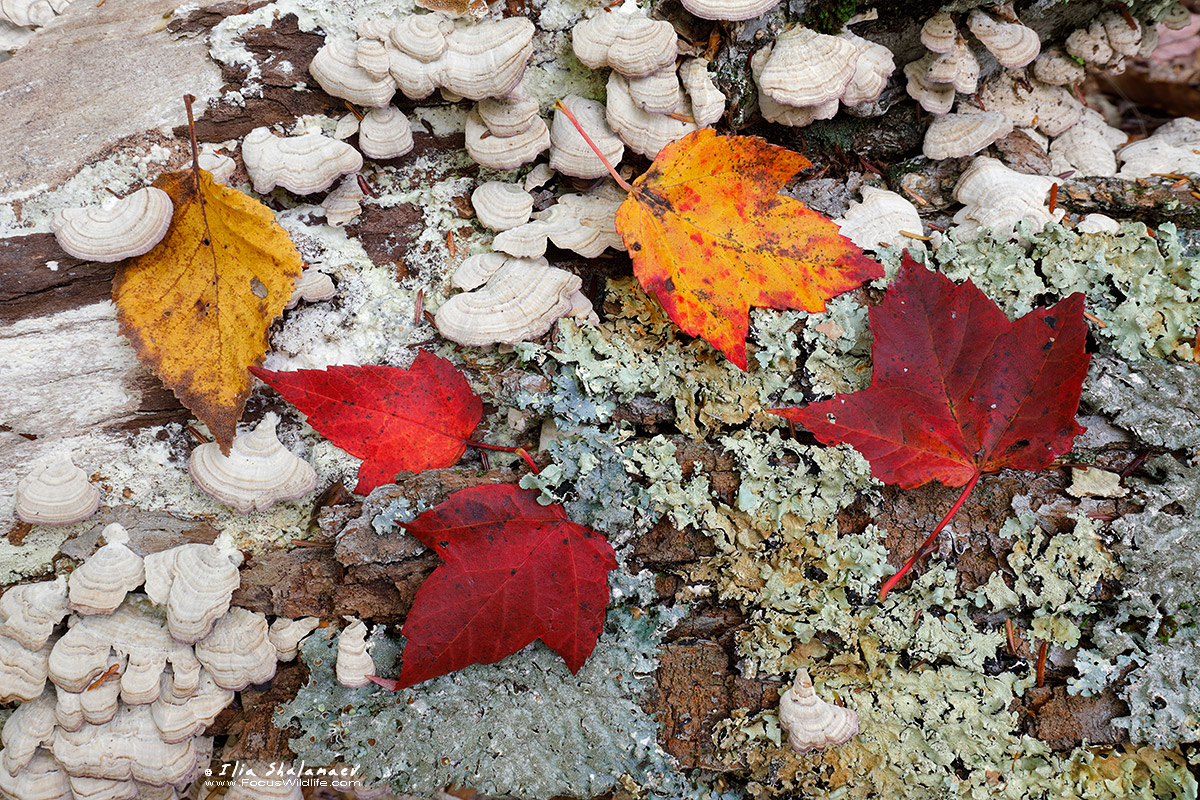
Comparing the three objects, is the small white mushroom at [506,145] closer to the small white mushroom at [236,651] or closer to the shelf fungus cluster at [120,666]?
the shelf fungus cluster at [120,666]

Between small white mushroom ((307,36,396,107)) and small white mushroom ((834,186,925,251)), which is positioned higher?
small white mushroom ((307,36,396,107))

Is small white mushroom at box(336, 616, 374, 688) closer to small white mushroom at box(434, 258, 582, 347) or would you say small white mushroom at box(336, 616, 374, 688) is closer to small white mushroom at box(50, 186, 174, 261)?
small white mushroom at box(434, 258, 582, 347)

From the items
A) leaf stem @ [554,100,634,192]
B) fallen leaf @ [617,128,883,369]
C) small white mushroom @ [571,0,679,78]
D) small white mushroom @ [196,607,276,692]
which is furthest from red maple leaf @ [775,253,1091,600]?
small white mushroom @ [196,607,276,692]

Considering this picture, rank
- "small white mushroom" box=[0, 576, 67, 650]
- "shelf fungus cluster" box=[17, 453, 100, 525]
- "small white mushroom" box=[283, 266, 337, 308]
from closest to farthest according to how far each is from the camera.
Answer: "small white mushroom" box=[0, 576, 67, 650] < "shelf fungus cluster" box=[17, 453, 100, 525] < "small white mushroom" box=[283, 266, 337, 308]

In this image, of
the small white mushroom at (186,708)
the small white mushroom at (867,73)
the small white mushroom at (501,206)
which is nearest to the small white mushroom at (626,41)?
the small white mushroom at (501,206)

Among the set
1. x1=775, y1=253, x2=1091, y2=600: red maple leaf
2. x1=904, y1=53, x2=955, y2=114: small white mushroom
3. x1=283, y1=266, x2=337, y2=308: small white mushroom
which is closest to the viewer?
x1=775, y1=253, x2=1091, y2=600: red maple leaf

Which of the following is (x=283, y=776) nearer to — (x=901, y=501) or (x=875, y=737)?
(x=875, y=737)
